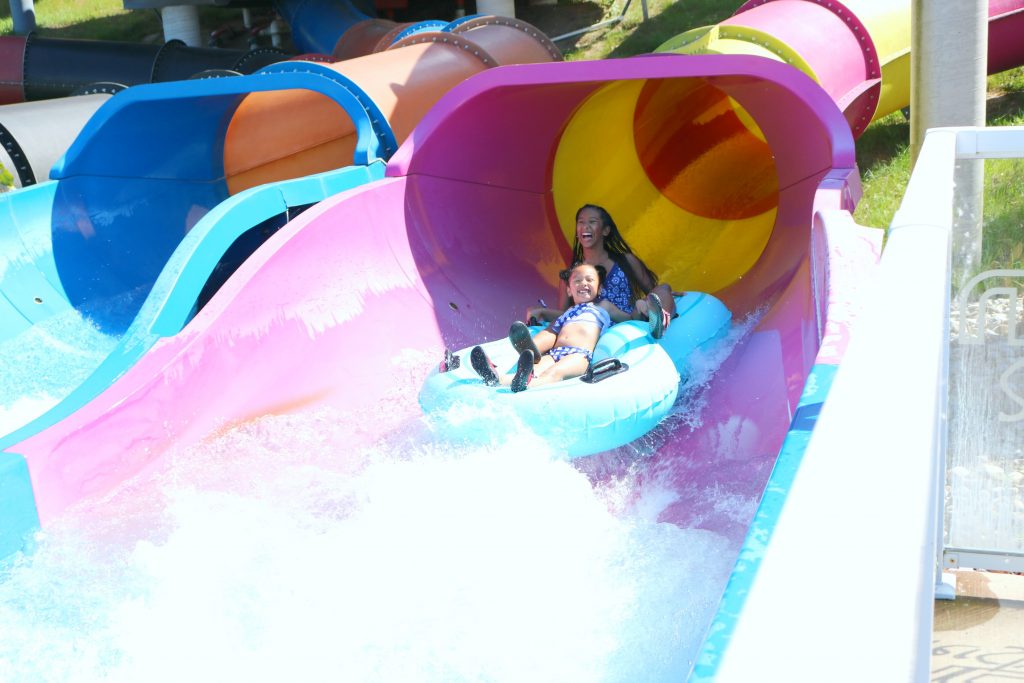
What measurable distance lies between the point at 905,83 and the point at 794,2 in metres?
0.81

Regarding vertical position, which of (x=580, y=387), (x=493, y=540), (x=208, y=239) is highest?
(x=208, y=239)

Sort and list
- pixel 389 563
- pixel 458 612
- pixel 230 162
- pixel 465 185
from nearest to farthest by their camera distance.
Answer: pixel 458 612 → pixel 389 563 → pixel 465 185 → pixel 230 162

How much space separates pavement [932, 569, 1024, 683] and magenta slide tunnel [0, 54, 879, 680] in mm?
571

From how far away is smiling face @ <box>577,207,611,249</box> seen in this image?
448 centimetres

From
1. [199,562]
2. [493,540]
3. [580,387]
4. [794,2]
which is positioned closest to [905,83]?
[794,2]

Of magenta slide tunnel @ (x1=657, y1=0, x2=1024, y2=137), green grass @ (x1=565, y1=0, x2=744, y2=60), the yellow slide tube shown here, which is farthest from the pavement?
green grass @ (x1=565, y1=0, x2=744, y2=60)

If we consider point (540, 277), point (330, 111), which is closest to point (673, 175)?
point (540, 277)

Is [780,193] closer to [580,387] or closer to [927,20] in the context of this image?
[927,20]

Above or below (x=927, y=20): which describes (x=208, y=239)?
below

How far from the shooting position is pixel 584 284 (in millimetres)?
4152

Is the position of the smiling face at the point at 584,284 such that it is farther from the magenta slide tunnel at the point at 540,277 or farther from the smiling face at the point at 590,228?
the magenta slide tunnel at the point at 540,277

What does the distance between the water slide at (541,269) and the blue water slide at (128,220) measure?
0.43 metres

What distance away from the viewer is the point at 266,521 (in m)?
2.99

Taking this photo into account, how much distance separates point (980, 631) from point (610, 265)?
2273mm
